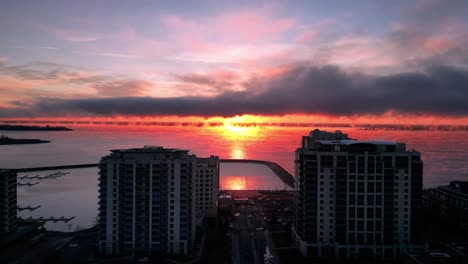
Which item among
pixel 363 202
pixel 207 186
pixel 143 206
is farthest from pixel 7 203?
pixel 363 202

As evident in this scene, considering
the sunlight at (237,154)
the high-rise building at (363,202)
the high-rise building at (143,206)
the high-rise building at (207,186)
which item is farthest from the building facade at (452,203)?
the sunlight at (237,154)

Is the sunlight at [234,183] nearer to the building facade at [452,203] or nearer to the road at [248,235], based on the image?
the road at [248,235]

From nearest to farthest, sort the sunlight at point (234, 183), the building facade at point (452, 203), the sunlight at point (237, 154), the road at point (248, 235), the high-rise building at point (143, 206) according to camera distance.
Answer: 1. the high-rise building at point (143, 206)
2. the road at point (248, 235)
3. the building facade at point (452, 203)
4. the sunlight at point (234, 183)
5. the sunlight at point (237, 154)

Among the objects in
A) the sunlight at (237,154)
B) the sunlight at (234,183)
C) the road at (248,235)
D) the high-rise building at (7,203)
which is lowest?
the sunlight at (234,183)

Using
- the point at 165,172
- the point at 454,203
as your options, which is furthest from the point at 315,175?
the point at 454,203

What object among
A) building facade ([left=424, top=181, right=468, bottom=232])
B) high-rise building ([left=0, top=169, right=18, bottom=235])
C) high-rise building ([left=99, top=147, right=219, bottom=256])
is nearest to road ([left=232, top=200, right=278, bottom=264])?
high-rise building ([left=99, top=147, right=219, bottom=256])

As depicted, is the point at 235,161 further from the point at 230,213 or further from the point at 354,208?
the point at 354,208
